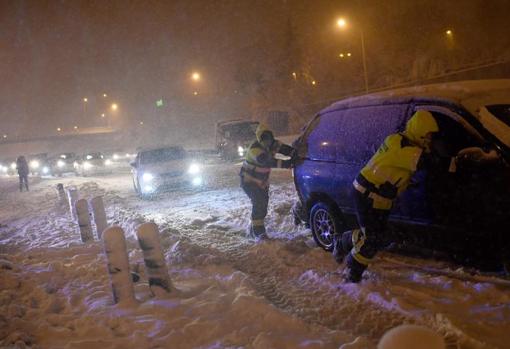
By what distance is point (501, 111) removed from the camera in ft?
14.6

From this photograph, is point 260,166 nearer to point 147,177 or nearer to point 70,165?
point 147,177

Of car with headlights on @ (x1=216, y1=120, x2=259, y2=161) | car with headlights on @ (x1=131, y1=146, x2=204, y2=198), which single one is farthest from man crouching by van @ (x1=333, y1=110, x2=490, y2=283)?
car with headlights on @ (x1=216, y1=120, x2=259, y2=161)

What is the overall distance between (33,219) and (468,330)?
39.8ft

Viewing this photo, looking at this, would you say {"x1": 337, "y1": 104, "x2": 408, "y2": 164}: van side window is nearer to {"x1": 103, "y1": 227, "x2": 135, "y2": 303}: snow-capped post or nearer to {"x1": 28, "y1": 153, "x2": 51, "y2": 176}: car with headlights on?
{"x1": 103, "y1": 227, "x2": 135, "y2": 303}: snow-capped post

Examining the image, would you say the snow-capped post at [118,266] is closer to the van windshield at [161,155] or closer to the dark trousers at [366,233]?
the dark trousers at [366,233]

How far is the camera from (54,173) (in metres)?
32.2

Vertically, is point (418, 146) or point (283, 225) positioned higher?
point (418, 146)

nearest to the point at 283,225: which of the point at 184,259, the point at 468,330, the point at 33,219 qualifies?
the point at 184,259

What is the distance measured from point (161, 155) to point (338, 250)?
10.4 m

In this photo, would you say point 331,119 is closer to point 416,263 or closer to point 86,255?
point 416,263

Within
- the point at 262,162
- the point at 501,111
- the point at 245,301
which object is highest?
the point at 501,111

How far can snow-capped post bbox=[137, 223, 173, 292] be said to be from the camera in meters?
5.11

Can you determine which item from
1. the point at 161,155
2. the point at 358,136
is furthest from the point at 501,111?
the point at 161,155

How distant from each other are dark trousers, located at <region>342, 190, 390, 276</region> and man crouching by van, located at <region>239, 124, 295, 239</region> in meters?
2.27
